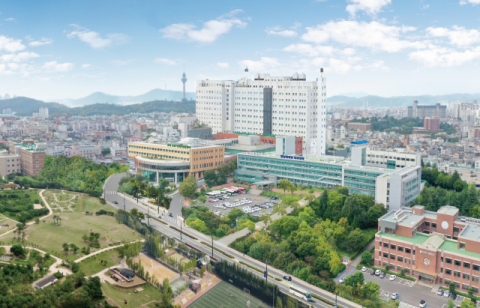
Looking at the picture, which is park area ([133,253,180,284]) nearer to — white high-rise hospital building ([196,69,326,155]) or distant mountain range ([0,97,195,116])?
white high-rise hospital building ([196,69,326,155])

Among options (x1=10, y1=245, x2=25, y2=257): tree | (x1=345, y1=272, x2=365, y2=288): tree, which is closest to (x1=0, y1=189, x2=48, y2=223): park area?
(x1=10, y1=245, x2=25, y2=257): tree

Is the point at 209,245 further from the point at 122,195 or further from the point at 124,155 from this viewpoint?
the point at 124,155

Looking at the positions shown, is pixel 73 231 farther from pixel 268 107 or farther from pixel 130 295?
pixel 268 107

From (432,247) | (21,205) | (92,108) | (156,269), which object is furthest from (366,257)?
(92,108)

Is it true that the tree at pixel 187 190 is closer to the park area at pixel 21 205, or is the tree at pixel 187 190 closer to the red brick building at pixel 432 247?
the park area at pixel 21 205

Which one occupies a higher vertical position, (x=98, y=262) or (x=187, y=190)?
(x=187, y=190)

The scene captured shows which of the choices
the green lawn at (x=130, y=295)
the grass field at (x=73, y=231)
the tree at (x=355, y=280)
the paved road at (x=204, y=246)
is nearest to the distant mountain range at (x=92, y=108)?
the paved road at (x=204, y=246)
